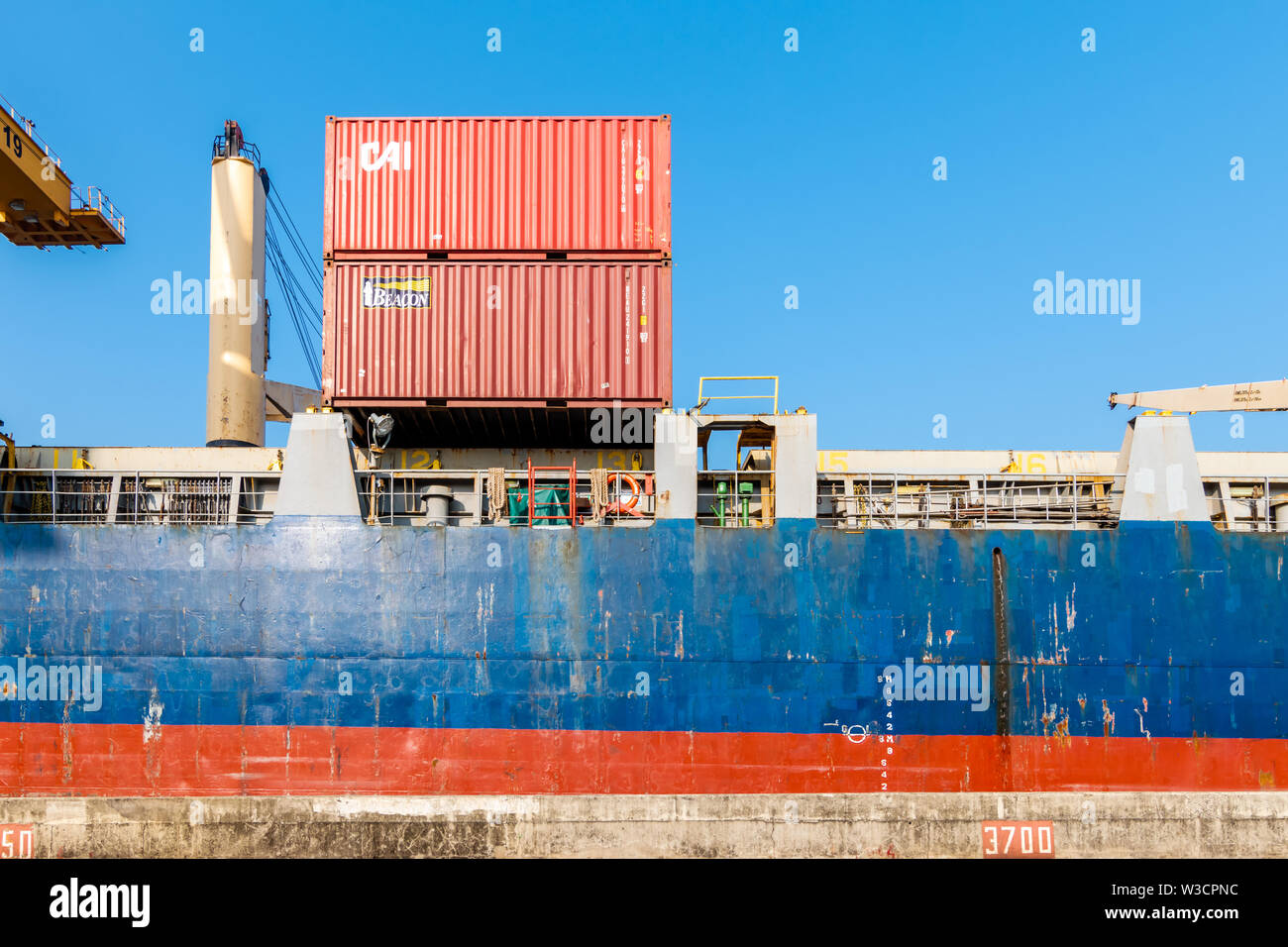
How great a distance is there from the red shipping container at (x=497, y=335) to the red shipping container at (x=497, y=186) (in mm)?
482

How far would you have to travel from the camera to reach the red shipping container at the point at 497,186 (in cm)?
1716

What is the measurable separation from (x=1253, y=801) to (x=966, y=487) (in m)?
6.92

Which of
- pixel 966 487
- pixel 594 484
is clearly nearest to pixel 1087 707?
pixel 966 487

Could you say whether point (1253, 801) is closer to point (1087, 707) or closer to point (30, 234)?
point (1087, 707)

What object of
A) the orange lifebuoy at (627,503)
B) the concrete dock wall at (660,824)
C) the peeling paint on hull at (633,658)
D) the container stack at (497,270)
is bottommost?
A: the concrete dock wall at (660,824)

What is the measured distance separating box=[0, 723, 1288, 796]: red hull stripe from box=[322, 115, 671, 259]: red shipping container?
29.2ft

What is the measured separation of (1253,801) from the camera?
1264cm

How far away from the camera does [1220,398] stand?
56.9 ft

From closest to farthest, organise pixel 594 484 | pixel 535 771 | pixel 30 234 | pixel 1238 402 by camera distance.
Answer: pixel 535 771 < pixel 594 484 < pixel 1238 402 < pixel 30 234

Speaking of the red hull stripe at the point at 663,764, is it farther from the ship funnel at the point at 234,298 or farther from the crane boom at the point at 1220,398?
the ship funnel at the point at 234,298

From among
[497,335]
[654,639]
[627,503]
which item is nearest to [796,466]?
[627,503]

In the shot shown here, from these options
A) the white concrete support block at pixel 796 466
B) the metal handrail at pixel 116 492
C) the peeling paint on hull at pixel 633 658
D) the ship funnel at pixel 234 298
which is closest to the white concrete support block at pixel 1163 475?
the peeling paint on hull at pixel 633 658

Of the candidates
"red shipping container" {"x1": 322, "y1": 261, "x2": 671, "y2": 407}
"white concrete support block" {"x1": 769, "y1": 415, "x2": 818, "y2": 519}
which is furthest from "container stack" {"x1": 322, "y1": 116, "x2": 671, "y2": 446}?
"white concrete support block" {"x1": 769, "y1": 415, "x2": 818, "y2": 519}

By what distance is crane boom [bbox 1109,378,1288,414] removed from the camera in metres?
16.8
